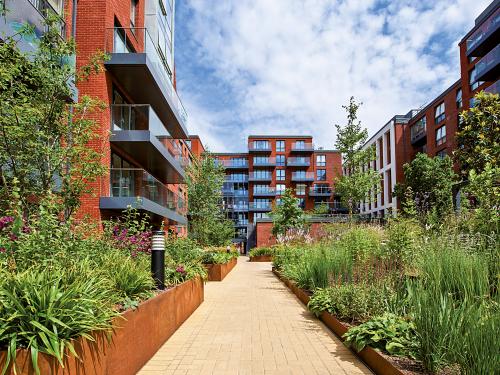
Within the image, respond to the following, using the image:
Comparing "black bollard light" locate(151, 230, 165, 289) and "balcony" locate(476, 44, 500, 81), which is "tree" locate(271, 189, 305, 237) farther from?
"black bollard light" locate(151, 230, 165, 289)

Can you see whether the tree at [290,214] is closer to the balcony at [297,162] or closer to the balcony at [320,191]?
the balcony at [320,191]

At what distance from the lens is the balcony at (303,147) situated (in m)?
79.6

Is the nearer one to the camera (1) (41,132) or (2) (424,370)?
(2) (424,370)

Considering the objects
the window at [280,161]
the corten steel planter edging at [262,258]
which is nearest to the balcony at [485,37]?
the corten steel planter edging at [262,258]

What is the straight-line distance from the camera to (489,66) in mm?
31766

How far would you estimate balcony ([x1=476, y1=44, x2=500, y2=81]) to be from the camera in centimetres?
3089

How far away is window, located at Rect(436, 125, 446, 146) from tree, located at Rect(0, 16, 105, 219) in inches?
1824

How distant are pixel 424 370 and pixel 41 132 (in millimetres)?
6227

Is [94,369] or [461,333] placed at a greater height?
[461,333]

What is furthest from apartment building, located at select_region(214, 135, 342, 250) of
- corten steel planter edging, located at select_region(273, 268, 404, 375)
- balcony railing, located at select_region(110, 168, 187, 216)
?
corten steel planter edging, located at select_region(273, 268, 404, 375)

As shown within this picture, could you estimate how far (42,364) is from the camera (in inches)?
120

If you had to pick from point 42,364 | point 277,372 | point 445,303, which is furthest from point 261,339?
point 42,364

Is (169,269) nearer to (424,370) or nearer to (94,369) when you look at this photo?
(94,369)

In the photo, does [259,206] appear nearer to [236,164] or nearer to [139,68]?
[236,164]
